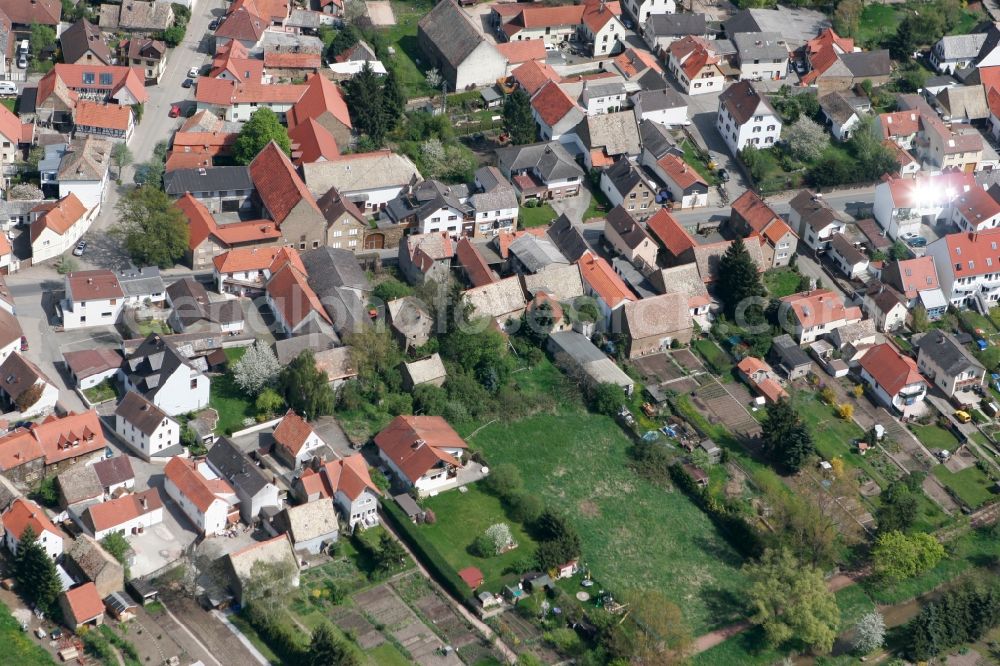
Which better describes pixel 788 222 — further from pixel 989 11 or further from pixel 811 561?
pixel 989 11

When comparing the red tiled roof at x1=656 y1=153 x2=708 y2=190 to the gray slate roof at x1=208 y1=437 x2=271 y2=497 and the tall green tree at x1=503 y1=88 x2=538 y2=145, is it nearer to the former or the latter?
the tall green tree at x1=503 y1=88 x2=538 y2=145

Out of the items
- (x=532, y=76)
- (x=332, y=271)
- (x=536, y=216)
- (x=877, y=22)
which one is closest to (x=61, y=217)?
(x=332, y=271)

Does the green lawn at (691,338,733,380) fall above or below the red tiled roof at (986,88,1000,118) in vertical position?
below

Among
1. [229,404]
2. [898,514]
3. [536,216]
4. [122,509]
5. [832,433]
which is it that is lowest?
[832,433]

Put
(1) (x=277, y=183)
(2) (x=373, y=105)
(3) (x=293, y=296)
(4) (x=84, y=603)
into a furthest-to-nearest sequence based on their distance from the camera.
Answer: (2) (x=373, y=105), (1) (x=277, y=183), (3) (x=293, y=296), (4) (x=84, y=603)

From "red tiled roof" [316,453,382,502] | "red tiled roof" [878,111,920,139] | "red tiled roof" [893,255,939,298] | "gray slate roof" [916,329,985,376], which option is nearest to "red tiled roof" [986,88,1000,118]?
"red tiled roof" [878,111,920,139]

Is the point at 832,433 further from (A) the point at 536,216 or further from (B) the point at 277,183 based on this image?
(B) the point at 277,183

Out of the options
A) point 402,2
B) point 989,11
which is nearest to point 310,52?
point 402,2
